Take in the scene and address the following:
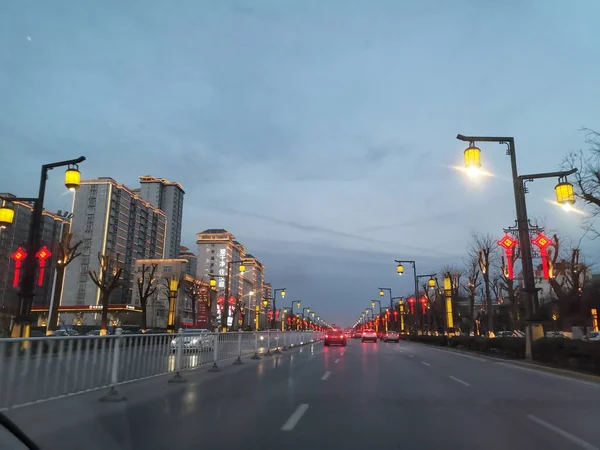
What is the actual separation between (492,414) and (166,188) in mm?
180913

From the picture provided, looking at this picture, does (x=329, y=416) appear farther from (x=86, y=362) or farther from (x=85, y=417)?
(x=86, y=362)

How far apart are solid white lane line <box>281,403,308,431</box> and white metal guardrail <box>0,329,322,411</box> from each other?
163 inches

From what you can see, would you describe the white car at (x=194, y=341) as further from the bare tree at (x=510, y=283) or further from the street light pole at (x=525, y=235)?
A: the bare tree at (x=510, y=283)

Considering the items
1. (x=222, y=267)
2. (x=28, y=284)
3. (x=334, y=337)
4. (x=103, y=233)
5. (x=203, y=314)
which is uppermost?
(x=103, y=233)

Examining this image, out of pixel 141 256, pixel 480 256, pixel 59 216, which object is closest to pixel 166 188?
pixel 141 256

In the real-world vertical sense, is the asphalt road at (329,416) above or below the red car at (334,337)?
below

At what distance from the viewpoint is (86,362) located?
33.0 feet

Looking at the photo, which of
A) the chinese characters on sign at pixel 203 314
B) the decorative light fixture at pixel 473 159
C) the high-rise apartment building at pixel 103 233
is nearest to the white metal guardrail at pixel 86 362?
the decorative light fixture at pixel 473 159

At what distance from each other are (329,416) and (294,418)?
656 millimetres

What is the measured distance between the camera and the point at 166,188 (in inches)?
7121

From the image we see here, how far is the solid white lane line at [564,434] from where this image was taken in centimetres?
663

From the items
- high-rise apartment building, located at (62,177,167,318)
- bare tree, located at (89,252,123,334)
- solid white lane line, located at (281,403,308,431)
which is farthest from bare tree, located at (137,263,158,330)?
solid white lane line, located at (281,403,308,431)

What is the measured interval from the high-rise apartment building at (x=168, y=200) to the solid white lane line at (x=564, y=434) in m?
175

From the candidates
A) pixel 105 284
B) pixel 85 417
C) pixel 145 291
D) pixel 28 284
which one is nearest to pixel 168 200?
pixel 145 291
